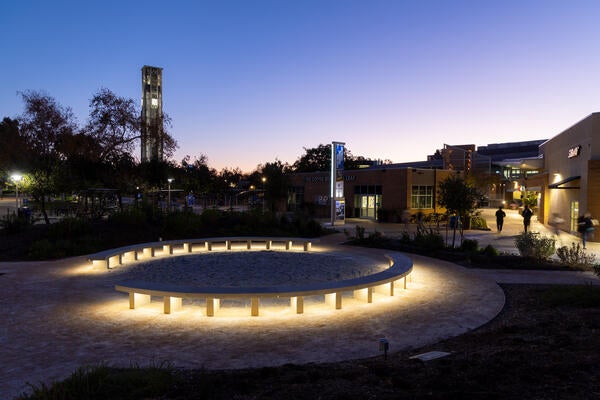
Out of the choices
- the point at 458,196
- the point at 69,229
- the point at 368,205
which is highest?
the point at 458,196

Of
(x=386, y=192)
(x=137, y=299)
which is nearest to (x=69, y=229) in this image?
(x=137, y=299)

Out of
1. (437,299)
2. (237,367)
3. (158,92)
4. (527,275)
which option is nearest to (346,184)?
(527,275)

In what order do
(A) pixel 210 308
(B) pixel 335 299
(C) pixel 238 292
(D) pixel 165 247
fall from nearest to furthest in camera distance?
(C) pixel 238 292
(A) pixel 210 308
(B) pixel 335 299
(D) pixel 165 247

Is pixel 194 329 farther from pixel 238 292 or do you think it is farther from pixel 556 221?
pixel 556 221

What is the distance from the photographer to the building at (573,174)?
19.2 metres

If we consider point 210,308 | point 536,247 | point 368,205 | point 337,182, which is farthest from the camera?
point 368,205

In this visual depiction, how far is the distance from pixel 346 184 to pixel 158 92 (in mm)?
117272

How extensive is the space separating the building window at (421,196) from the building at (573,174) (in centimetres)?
830

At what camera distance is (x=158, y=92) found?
440 ft

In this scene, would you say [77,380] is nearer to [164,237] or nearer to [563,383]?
[563,383]

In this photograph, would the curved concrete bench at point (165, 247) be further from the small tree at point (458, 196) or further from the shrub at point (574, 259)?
the shrub at point (574, 259)

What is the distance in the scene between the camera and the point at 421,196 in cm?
3109

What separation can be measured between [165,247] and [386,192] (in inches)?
813

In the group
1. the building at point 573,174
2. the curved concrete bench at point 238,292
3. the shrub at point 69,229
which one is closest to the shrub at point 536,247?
the curved concrete bench at point 238,292
